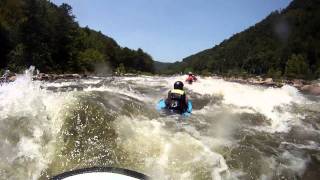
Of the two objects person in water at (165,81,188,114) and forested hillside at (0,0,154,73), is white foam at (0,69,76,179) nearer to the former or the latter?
person in water at (165,81,188,114)

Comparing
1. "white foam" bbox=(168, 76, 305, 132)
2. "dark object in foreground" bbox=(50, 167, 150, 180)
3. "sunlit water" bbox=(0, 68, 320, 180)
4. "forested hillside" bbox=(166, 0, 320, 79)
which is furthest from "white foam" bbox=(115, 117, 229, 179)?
"forested hillside" bbox=(166, 0, 320, 79)

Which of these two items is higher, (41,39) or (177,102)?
(41,39)

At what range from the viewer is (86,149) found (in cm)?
820

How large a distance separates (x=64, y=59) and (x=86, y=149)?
4758 centimetres

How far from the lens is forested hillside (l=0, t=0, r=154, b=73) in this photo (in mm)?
43713

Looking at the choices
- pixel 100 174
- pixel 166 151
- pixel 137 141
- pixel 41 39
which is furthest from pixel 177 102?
pixel 41 39

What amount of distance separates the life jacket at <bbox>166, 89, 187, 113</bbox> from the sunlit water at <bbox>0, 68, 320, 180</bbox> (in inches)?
17.3

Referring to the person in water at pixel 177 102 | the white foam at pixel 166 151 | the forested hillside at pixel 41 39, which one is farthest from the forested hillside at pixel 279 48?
the white foam at pixel 166 151

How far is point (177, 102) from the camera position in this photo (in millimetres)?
11984

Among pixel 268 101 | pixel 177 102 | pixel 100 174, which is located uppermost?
pixel 100 174

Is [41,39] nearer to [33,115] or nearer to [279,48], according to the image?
[33,115]

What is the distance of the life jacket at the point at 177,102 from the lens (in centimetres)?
1191

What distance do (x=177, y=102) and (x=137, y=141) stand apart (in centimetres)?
350

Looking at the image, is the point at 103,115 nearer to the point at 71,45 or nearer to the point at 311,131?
the point at 311,131
